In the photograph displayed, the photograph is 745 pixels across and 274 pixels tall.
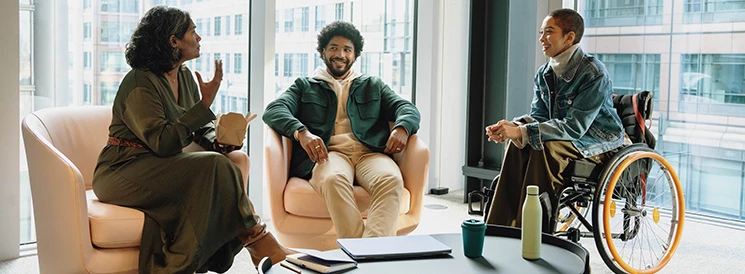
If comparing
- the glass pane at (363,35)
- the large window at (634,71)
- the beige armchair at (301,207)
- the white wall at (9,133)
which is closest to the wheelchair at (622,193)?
the beige armchair at (301,207)

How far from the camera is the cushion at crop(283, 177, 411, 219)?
315 cm

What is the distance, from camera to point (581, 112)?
3.17 meters

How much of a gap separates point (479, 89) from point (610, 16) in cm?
89

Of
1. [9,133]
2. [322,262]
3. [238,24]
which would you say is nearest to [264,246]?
[322,262]

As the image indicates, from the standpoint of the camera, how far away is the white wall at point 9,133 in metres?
3.26

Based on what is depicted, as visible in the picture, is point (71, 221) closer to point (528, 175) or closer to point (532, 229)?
point (532, 229)

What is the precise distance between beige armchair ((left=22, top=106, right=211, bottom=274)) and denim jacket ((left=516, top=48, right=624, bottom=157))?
1586 mm

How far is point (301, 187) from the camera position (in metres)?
3.18

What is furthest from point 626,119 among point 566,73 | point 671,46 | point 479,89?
point 479,89

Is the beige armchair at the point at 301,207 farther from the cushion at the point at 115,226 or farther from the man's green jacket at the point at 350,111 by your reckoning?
the cushion at the point at 115,226

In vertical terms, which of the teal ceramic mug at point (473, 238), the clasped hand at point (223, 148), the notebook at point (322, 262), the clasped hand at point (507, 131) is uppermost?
the clasped hand at point (507, 131)

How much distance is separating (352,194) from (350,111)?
547mm

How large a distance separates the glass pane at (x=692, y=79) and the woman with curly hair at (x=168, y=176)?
263 cm

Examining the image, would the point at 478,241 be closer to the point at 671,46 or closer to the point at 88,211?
the point at 88,211
